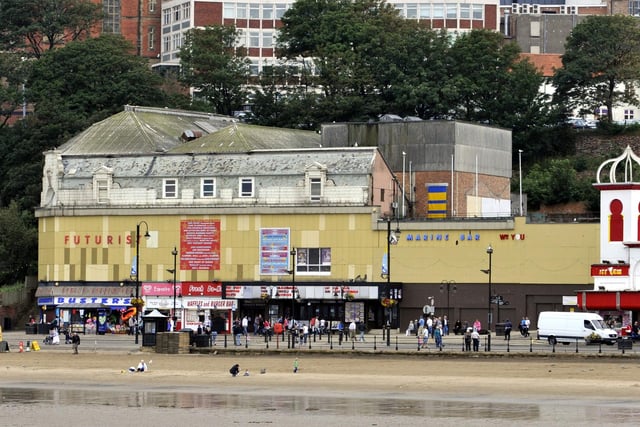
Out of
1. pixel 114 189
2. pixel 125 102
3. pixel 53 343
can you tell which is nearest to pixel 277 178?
pixel 114 189

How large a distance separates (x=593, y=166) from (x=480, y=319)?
109 feet

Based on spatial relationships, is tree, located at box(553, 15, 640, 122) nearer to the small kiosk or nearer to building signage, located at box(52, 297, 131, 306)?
building signage, located at box(52, 297, 131, 306)

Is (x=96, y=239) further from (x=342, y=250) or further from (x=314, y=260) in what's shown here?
(x=342, y=250)

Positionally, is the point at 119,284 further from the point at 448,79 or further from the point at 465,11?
the point at 465,11

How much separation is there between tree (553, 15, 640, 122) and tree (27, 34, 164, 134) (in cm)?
3584

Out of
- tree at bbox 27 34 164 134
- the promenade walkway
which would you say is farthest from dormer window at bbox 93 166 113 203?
tree at bbox 27 34 164 134

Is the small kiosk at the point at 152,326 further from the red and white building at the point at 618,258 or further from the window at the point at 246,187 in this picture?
Answer: the red and white building at the point at 618,258

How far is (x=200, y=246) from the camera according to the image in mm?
124188

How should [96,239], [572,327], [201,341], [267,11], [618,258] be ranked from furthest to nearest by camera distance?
[267,11], [96,239], [618,258], [201,341], [572,327]

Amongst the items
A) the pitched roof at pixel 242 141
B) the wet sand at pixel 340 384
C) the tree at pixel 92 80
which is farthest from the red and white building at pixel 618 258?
the tree at pixel 92 80

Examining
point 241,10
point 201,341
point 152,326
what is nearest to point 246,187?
point 152,326

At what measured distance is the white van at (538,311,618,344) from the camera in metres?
99.4

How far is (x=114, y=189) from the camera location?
127 meters

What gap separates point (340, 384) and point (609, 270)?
31.2 meters
